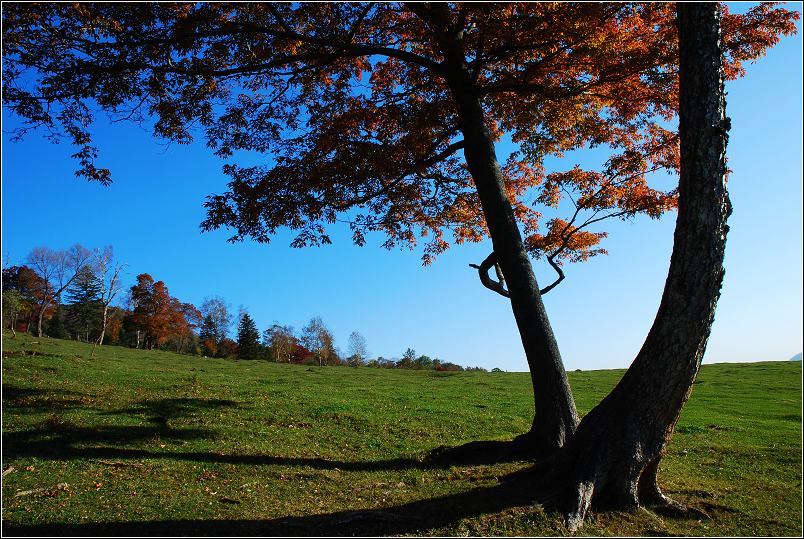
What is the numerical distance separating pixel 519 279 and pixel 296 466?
6.19m

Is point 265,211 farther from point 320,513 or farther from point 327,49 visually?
point 320,513

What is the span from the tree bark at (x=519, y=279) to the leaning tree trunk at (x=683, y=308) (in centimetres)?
275

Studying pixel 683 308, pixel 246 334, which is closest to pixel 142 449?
pixel 683 308

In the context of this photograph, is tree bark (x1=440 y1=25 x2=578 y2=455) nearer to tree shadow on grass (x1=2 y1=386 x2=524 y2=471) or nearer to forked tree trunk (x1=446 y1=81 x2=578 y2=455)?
forked tree trunk (x1=446 y1=81 x2=578 y2=455)

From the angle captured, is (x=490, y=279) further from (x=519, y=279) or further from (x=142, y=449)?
(x=142, y=449)

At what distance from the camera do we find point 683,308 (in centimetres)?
679

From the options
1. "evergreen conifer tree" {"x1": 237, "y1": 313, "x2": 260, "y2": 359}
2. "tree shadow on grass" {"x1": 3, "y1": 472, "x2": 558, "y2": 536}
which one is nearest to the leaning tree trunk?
"tree shadow on grass" {"x1": 3, "y1": 472, "x2": 558, "y2": 536}

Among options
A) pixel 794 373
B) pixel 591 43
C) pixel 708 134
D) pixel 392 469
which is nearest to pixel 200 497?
pixel 392 469

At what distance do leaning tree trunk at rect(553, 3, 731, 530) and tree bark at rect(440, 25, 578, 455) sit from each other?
275 centimetres

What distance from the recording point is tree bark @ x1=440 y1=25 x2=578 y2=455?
1001cm

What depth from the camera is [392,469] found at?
9.81 meters

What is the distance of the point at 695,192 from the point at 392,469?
24.5 ft

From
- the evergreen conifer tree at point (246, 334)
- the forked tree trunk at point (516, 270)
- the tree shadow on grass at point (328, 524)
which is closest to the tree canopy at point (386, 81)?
the forked tree trunk at point (516, 270)

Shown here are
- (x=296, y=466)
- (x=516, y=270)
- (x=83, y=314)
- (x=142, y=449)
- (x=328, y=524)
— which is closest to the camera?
(x=328, y=524)
